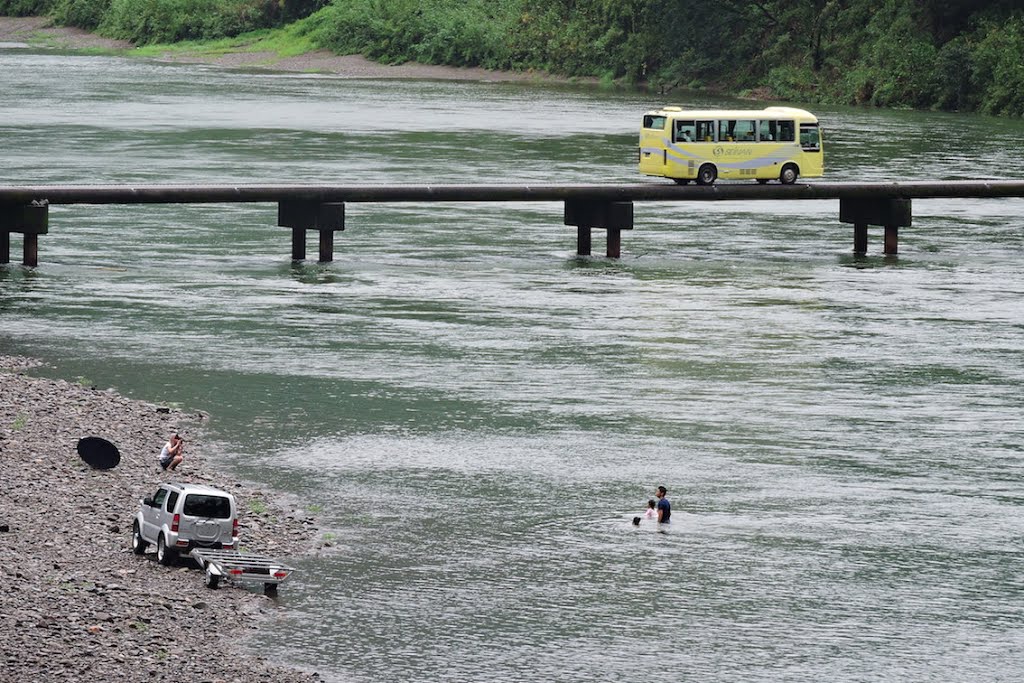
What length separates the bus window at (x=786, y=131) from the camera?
7175 cm

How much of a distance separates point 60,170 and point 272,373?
139 ft

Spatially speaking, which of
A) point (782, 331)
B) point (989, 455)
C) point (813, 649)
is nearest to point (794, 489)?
point (989, 455)

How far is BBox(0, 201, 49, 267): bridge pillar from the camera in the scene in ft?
211

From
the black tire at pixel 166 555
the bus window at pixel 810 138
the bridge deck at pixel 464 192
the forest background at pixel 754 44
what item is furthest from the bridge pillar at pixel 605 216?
the forest background at pixel 754 44

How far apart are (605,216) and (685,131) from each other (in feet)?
13.8

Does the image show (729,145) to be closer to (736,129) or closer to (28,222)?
(736,129)

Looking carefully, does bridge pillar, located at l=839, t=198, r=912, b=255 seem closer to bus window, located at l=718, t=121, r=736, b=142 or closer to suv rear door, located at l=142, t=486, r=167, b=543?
bus window, located at l=718, t=121, r=736, b=142

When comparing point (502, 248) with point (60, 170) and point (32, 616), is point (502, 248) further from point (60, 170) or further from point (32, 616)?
point (32, 616)

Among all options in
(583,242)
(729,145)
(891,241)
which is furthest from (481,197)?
(891,241)

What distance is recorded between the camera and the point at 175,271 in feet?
217

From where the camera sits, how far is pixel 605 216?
70.7 meters

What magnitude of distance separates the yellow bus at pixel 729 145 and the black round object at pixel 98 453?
123ft

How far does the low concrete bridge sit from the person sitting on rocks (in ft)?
94.3

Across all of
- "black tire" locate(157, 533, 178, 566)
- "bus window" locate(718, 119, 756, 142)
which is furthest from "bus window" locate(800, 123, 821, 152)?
"black tire" locate(157, 533, 178, 566)
